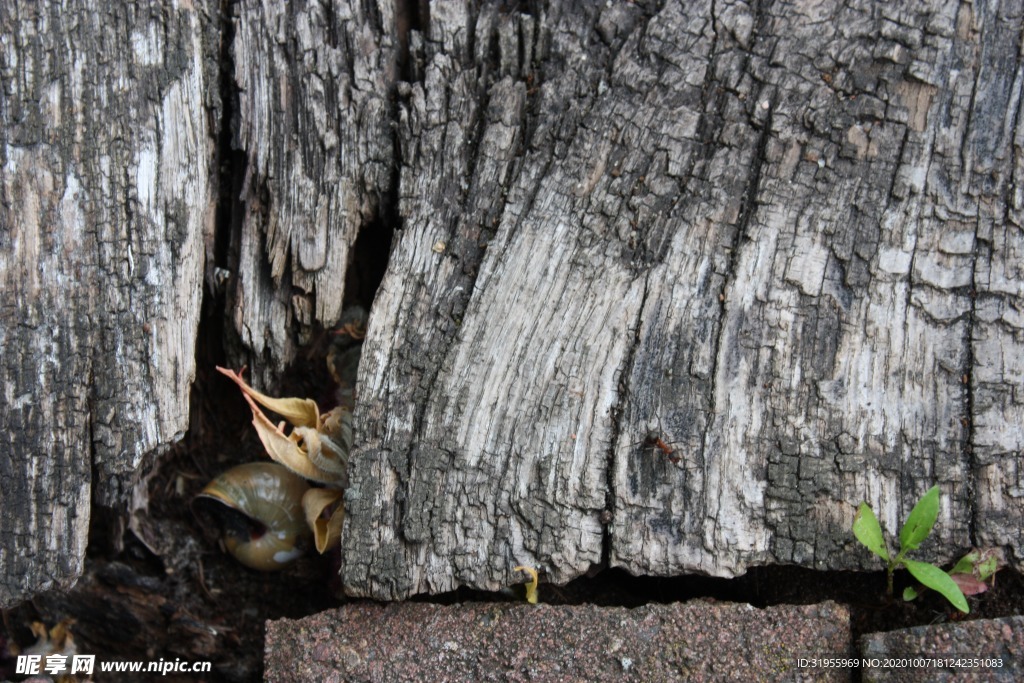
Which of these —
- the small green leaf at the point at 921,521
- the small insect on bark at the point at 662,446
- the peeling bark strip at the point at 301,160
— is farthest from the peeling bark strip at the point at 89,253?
the small green leaf at the point at 921,521

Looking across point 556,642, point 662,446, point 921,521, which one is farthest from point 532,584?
point 921,521

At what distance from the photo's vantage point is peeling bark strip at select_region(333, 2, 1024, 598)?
8.38 ft

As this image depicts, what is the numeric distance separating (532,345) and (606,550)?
70 centimetres

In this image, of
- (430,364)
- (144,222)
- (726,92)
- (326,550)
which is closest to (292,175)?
(144,222)

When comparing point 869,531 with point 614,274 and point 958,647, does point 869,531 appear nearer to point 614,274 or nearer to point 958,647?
point 958,647

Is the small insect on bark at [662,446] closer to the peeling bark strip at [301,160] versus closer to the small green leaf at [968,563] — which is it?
the small green leaf at [968,563]

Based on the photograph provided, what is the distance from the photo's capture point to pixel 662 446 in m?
2.55

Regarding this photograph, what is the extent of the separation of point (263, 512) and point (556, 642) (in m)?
1.18

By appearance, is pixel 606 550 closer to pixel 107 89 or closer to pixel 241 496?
pixel 241 496

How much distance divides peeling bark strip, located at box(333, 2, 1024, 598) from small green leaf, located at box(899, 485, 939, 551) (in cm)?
13

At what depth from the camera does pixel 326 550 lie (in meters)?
2.92

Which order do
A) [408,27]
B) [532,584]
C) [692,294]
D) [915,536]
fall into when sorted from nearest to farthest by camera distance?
[915,536]
[532,584]
[692,294]
[408,27]

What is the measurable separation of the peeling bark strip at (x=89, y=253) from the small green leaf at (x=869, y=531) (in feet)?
7.09

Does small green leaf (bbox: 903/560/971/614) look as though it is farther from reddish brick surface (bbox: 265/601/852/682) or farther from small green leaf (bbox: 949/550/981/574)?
reddish brick surface (bbox: 265/601/852/682)
